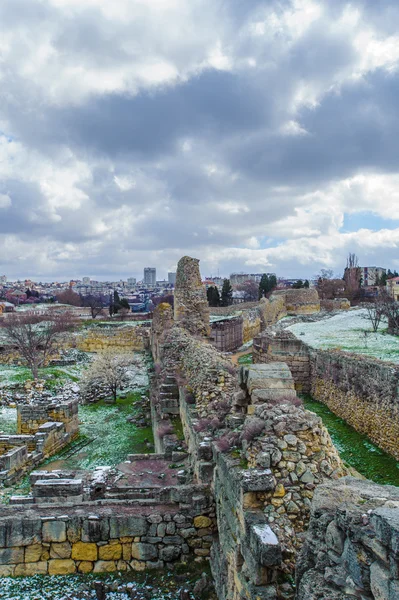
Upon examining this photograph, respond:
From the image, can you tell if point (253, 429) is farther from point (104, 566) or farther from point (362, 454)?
point (362, 454)

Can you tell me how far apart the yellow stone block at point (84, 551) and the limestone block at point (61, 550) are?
68mm

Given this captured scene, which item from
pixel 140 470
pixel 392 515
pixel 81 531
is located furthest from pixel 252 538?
pixel 140 470

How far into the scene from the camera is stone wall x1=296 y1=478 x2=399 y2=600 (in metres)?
2.21

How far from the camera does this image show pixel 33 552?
5492mm

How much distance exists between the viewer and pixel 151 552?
5520mm

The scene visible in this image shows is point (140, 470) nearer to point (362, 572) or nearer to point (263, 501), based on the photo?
point (263, 501)

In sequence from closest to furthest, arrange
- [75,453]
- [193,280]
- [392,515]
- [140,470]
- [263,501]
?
[392,515]
[263,501]
[140,470]
[75,453]
[193,280]

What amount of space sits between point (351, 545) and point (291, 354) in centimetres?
1505

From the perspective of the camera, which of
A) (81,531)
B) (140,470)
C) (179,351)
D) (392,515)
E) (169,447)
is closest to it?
(392,515)

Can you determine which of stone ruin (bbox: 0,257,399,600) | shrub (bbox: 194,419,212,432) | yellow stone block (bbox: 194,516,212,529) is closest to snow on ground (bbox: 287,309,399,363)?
shrub (bbox: 194,419,212,432)

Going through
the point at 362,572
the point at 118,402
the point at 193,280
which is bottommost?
the point at 118,402

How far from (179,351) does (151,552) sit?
8041 mm

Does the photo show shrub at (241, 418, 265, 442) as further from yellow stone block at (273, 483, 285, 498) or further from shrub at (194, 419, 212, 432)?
shrub at (194, 419, 212, 432)

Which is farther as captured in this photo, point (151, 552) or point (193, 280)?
point (193, 280)
